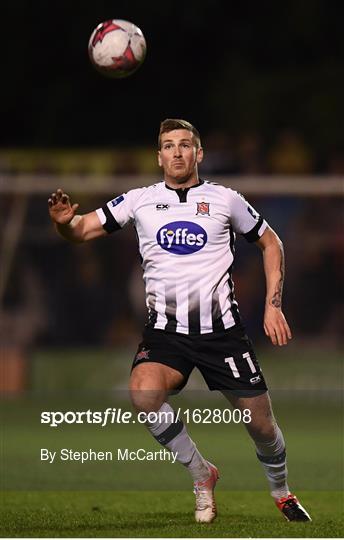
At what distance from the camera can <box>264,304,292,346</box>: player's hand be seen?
25.1ft

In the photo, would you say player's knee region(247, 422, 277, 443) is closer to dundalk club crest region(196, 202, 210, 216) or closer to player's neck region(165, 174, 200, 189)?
dundalk club crest region(196, 202, 210, 216)

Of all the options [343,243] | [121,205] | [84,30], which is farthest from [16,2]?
[121,205]

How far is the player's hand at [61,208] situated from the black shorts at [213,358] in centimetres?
84

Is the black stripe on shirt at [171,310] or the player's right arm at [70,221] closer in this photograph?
the player's right arm at [70,221]

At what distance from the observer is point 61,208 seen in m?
7.74

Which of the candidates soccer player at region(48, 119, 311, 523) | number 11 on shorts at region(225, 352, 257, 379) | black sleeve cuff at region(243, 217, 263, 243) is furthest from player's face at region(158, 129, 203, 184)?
number 11 on shorts at region(225, 352, 257, 379)

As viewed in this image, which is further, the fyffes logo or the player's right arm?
the fyffes logo

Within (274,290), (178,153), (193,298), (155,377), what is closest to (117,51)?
(178,153)

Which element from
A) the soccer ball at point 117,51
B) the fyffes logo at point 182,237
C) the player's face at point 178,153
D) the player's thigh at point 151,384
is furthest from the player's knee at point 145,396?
the soccer ball at point 117,51

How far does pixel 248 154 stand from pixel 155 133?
4.37m

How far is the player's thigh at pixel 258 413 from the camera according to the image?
778 cm

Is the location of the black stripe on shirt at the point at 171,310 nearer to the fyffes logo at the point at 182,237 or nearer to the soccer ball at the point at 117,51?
the fyffes logo at the point at 182,237

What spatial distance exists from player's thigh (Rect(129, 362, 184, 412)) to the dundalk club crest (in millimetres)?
903

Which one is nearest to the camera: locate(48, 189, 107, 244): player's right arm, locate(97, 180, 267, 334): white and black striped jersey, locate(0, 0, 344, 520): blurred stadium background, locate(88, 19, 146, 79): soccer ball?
locate(48, 189, 107, 244): player's right arm
